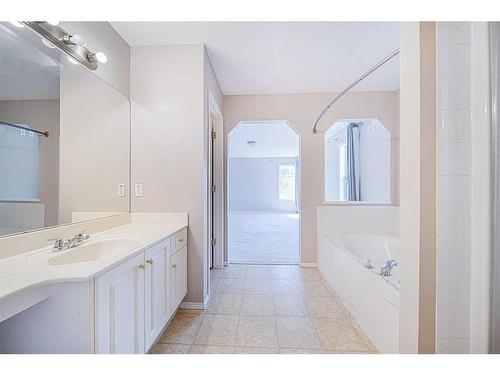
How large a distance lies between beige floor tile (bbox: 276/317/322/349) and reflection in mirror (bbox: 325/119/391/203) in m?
2.03

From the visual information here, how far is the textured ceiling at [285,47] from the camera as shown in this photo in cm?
179

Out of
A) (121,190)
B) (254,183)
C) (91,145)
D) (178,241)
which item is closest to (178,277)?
(178,241)

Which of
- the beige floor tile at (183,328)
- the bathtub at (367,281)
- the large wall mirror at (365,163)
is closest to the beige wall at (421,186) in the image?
the bathtub at (367,281)

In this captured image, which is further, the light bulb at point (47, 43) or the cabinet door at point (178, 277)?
the cabinet door at point (178, 277)

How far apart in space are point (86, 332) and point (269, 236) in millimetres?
4547

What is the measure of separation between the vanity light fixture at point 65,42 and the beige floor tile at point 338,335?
2.63 meters

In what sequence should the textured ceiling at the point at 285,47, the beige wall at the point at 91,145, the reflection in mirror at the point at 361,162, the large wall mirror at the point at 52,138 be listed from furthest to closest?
the reflection in mirror at the point at 361,162 → the textured ceiling at the point at 285,47 → the beige wall at the point at 91,145 → the large wall mirror at the point at 52,138

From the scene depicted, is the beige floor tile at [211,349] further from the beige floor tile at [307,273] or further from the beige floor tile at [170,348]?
the beige floor tile at [307,273]

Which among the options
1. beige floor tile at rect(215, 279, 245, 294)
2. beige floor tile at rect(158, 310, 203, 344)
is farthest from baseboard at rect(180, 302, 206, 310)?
beige floor tile at rect(215, 279, 245, 294)

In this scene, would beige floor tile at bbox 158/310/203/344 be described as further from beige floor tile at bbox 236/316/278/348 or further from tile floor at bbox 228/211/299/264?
tile floor at bbox 228/211/299/264

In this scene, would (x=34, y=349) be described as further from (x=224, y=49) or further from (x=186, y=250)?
(x=224, y=49)

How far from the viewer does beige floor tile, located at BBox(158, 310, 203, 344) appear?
1.58 meters
